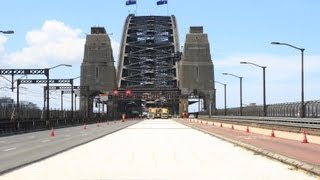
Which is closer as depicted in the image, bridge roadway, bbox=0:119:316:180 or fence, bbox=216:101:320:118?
bridge roadway, bbox=0:119:316:180

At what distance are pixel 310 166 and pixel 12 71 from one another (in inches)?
2967

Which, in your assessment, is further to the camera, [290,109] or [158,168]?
[290,109]

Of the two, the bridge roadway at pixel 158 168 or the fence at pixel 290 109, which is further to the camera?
the fence at pixel 290 109

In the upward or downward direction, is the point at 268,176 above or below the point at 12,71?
below

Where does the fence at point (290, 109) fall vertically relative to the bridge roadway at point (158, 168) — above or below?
above

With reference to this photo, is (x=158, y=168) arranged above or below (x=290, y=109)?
below

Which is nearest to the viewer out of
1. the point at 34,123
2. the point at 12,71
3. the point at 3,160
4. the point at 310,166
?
the point at 310,166

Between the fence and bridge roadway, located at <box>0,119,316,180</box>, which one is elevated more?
the fence

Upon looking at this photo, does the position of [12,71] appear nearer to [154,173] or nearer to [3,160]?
[3,160]

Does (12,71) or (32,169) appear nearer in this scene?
(32,169)

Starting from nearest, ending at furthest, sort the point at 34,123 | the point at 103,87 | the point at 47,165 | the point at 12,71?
the point at 47,165 < the point at 34,123 < the point at 12,71 < the point at 103,87

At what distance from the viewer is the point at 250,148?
32156 mm

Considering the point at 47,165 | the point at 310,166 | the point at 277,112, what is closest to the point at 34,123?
the point at 277,112

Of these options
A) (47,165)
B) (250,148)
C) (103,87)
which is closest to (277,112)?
(250,148)
